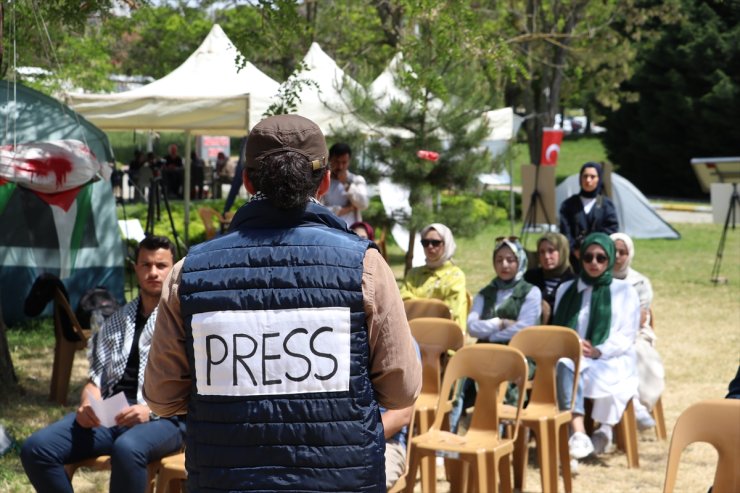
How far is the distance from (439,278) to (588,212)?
2.74 meters

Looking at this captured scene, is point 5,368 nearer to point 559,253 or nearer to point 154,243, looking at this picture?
point 154,243

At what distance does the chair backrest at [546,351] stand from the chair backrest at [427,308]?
0.80 metres

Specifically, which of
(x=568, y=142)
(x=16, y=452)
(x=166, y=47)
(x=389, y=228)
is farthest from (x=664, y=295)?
(x=568, y=142)

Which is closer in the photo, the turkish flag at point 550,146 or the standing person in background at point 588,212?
the standing person in background at point 588,212

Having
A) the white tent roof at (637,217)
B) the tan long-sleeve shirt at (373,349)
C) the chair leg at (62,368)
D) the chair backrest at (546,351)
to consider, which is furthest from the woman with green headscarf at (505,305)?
the white tent roof at (637,217)

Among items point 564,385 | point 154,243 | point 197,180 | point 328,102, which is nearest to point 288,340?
point 154,243

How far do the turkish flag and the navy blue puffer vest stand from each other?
37.9 ft

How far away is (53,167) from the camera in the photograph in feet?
25.5

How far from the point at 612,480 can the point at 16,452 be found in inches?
135

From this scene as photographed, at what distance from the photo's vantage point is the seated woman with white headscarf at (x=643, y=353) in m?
6.83

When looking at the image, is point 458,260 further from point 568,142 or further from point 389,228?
point 568,142

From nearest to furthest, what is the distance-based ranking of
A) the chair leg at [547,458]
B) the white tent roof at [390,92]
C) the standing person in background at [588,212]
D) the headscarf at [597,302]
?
the chair leg at [547,458] → the headscarf at [597,302] → the standing person in background at [588,212] → the white tent roof at [390,92]

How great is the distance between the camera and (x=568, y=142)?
50562 mm

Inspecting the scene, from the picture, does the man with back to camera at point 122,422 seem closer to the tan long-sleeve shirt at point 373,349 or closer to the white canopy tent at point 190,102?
the tan long-sleeve shirt at point 373,349
